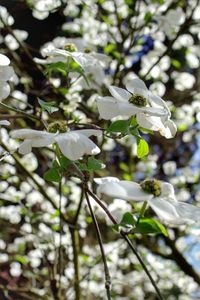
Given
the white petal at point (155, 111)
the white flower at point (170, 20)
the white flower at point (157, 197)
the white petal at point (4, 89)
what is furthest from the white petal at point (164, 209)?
the white flower at point (170, 20)

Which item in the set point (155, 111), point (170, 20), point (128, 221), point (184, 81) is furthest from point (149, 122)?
point (184, 81)

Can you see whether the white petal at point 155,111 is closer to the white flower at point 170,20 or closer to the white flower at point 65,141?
the white flower at point 65,141

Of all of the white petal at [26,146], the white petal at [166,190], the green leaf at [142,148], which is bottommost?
the white petal at [166,190]

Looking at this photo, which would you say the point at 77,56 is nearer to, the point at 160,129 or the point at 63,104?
the point at 160,129

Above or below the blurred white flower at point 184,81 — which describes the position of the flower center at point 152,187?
above

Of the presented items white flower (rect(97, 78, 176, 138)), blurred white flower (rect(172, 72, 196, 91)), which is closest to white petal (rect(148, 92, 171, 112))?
white flower (rect(97, 78, 176, 138))

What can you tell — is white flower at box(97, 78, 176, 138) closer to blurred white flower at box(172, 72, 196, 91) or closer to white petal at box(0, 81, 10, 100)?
white petal at box(0, 81, 10, 100)

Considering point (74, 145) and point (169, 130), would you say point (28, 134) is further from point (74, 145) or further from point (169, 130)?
point (169, 130)

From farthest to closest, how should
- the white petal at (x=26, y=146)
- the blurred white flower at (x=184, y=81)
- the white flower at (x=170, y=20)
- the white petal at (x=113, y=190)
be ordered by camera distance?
1. the blurred white flower at (x=184, y=81)
2. the white flower at (x=170, y=20)
3. the white petal at (x=26, y=146)
4. the white petal at (x=113, y=190)
